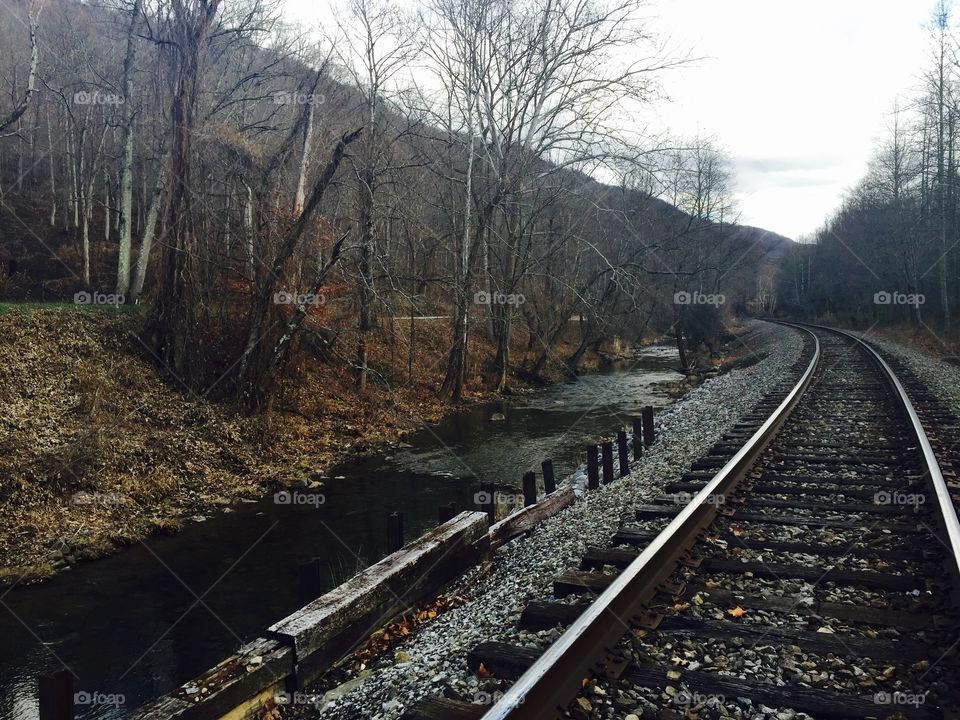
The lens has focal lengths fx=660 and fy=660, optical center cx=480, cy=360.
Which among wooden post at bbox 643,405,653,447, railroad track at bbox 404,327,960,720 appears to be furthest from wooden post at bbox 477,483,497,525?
wooden post at bbox 643,405,653,447

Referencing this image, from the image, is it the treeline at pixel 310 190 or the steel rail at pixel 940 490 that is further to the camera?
the treeline at pixel 310 190

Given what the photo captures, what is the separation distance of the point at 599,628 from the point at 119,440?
1047 cm

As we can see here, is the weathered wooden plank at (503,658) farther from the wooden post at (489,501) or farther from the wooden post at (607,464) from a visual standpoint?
the wooden post at (607,464)

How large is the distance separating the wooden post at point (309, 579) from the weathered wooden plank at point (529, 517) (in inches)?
85.8

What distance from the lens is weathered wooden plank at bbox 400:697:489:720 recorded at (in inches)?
119

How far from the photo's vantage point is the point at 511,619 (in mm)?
4383

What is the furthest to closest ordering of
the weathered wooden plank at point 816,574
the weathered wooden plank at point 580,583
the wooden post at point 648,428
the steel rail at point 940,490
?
the wooden post at point 648,428 → the steel rail at point 940,490 → the weathered wooden plank at point 580,583 → the weathered wooden plank at point 816,574

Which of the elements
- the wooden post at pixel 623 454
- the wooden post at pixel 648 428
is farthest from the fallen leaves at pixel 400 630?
the wooden post at pixel 648 428

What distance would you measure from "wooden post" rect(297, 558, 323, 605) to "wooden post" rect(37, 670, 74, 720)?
189 centimetres

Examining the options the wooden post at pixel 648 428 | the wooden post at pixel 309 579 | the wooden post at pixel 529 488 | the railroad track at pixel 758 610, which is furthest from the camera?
the wooden post at pixel 648 428

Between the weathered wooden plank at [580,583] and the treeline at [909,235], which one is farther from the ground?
the treeline at [909,235]

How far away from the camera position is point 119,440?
11477 mm

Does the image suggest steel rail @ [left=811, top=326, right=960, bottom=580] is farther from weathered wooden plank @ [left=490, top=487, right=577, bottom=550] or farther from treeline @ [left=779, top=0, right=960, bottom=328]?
treeline @ [left=779, top=0, right=960, bottom=328]

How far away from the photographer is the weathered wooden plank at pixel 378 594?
14.6 ft
